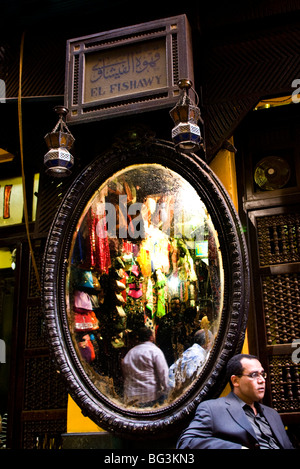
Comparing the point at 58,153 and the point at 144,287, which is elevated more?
the point at 58,153

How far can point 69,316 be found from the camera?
3.95m

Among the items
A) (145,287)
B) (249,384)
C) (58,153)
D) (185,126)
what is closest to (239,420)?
(249,384)

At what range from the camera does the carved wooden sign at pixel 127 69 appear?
3.83 metres

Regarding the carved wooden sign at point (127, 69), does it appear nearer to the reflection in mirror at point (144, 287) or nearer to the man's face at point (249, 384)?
the reflection in mirror at point (144, 287)

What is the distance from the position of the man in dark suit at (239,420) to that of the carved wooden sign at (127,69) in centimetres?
212

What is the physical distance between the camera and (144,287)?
387cm

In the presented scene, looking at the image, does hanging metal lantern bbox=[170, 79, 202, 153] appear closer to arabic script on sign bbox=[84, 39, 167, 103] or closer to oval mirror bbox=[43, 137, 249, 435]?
oval mirror bbox=[43, 137, 249, 435]

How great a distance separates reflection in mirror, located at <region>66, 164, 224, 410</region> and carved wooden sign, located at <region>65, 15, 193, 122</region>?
57cm

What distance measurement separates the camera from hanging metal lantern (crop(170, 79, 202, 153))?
11.4 ft

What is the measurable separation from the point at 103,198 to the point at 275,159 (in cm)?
168

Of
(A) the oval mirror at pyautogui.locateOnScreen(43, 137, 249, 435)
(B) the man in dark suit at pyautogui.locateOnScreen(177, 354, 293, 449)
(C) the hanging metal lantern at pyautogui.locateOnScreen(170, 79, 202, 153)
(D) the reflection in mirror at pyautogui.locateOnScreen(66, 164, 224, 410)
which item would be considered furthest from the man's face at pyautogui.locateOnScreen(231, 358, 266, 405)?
(C) the hanging metal lantern at pyautogui.locateOnScreen(170, 79, 202, 153)

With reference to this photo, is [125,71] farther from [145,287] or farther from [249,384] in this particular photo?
[249,384]

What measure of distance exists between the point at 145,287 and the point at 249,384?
1200 millimetres

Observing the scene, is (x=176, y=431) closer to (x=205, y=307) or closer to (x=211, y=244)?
(x=205, y=307)
